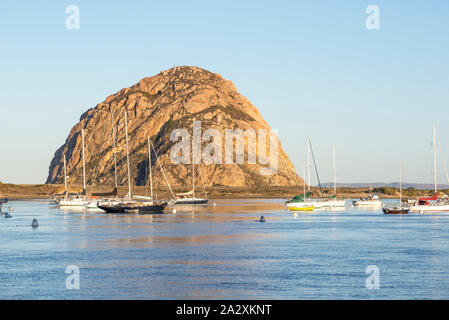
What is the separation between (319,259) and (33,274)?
19.9 metres

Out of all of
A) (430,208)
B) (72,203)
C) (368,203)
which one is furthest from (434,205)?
(72,203)

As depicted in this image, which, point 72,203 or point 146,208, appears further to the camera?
point 72,203

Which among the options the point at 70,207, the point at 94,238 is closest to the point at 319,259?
the point at 94,238

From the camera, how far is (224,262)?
47375mm

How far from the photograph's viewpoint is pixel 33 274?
41.3 m

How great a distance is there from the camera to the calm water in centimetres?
3503

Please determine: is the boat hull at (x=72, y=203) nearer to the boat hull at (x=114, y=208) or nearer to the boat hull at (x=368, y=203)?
the boat hull at (x=114, y=208)

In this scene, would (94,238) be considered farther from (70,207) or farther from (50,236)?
(70,207)

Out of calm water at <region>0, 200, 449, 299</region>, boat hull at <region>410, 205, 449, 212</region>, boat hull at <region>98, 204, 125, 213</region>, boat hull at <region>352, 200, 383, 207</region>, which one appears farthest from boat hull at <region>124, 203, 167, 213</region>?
boat hull at <region>352, 200, 383, 207</region>

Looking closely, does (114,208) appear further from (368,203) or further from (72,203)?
(368,203)

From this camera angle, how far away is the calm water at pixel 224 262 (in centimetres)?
3503

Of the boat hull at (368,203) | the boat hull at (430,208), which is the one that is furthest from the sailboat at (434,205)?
the boat hull at (368,203)

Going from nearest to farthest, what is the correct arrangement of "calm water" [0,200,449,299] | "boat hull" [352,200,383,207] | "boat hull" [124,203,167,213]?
"calm water" [0,200,449,299] < "boat hull" [124,203,167,213] < "boat hull" [352,200,383,207]

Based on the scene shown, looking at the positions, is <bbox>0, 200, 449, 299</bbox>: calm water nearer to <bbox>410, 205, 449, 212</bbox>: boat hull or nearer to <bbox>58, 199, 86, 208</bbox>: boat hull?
<bbox>410, 205, 449, 212</bbox>: boat hull
